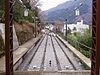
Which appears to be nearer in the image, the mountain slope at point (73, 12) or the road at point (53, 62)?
the road at point (53, 62)

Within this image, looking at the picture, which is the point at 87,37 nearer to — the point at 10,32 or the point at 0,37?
the point at 0,37

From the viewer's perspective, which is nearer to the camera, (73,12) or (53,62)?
(53,62)

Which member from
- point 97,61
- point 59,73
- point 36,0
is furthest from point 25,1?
point 97,61

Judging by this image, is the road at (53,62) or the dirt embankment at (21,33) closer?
the road at (53,62)

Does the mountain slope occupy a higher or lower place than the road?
higher

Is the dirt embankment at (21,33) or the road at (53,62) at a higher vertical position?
the dirt embankment at (21,33)

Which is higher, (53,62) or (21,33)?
(21,33)

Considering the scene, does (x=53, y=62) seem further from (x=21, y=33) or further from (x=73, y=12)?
(x=73, y=12)

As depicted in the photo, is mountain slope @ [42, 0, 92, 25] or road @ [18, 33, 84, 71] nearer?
road @ [18, 33, 84, 71]

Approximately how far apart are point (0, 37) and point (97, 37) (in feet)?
35.4

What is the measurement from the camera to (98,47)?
9070 millimetres

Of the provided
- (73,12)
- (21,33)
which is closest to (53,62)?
(21,33)

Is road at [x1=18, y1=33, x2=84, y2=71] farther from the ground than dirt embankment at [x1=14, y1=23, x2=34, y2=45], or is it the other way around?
dirt embankment at [x1=14, y1=23, x2=34, y2=45]

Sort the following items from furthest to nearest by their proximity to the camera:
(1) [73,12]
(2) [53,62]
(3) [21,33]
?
(1) [73,12] → (3) [21,33] → (2) [53,62]
